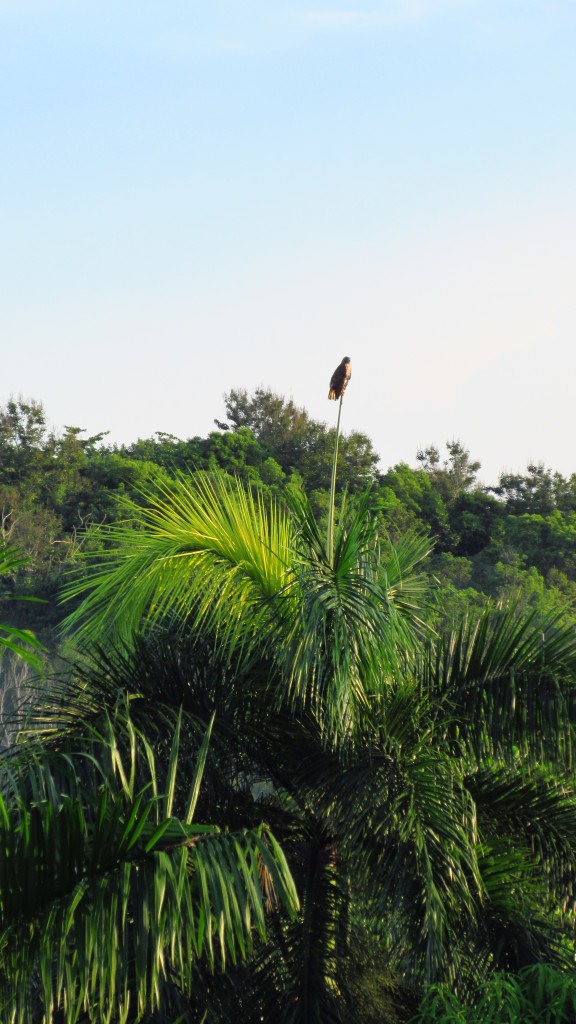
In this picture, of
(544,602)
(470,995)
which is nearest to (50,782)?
(470,995)

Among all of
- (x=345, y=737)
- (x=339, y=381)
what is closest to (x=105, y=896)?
(x=345, y=737)

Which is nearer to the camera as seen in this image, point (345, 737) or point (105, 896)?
point (105, 896)

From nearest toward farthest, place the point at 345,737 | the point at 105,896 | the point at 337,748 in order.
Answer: the point at 105,896 < the point at 345,737 < the point at 337,748

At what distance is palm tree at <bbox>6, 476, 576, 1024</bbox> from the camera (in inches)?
193

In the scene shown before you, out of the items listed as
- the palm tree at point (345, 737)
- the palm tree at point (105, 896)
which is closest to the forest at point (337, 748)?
the palm tree at point (345, 737)

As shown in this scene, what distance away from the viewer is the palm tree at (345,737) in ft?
16.1

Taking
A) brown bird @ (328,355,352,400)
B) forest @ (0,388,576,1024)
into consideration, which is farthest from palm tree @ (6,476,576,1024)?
brown bird @ (328,355,352,400)

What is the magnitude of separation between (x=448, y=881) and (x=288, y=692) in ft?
3.55

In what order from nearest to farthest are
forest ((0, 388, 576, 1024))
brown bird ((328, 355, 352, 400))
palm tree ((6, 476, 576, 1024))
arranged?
1. forest ((0, 388, 576, 1024))
2. palm tree ((6, 476, 576, 1024))
3. brown bird ((328, 355, 352, 400))

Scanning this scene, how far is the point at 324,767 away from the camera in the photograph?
530 centimetres

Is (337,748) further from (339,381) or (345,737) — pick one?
(339,381)

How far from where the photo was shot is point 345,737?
5.13 metres

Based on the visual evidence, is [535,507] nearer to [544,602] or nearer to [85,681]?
[544,602]

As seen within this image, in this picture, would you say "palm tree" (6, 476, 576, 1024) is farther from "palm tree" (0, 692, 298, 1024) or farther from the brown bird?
"palm tree" (0, 692, 298, 1024)
